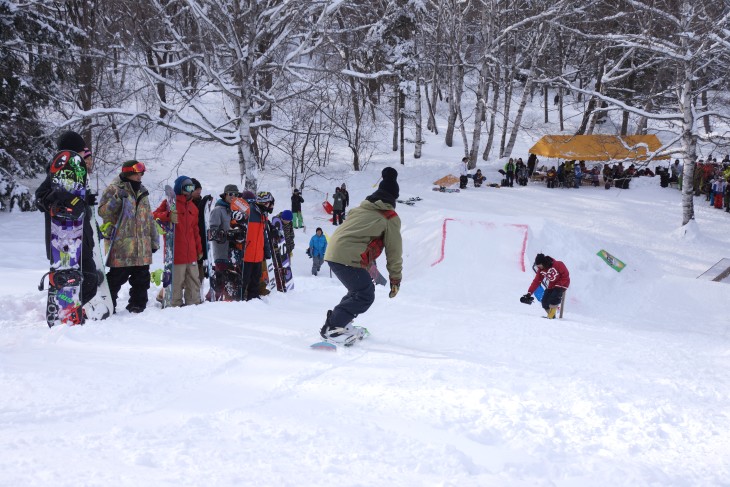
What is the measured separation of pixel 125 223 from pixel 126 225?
0.02 metres

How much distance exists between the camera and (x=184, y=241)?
6609 mm

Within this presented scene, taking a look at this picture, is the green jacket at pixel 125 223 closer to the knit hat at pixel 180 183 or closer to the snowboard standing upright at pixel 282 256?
the knit hat at pixel 180 183

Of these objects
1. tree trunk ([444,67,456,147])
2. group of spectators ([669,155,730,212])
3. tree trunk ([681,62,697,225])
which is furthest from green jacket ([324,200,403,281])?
tree trunk ([444,67,456,147])

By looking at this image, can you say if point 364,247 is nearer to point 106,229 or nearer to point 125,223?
point 125,223

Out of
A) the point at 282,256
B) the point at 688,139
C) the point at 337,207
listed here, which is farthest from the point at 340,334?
the point at 688,139

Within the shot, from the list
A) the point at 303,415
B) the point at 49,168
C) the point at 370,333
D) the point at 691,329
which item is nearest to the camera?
the point at 303,415

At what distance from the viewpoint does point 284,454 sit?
265 centimetres

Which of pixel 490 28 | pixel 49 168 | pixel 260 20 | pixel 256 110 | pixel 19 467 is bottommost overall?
pixel 19 467

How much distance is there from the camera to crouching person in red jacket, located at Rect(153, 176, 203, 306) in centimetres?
646

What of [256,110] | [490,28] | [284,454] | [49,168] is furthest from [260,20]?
[490,28]

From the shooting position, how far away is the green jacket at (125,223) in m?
5.67

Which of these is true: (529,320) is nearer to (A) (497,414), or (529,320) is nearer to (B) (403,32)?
(A) (497,414)

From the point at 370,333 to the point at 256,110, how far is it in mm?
8108

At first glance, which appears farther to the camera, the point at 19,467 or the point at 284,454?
the point at 284,454
